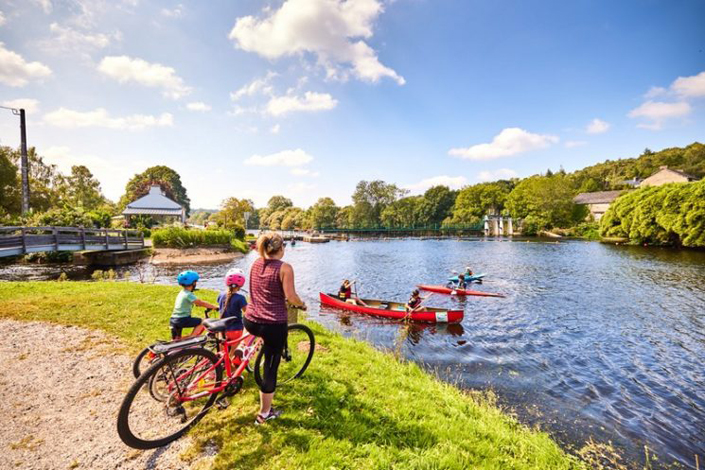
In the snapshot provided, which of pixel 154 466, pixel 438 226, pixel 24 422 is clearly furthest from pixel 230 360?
pixel 438 226

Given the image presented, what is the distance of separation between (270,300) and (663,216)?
61.8 metres

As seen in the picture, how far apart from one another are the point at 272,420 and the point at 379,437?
1638 mm

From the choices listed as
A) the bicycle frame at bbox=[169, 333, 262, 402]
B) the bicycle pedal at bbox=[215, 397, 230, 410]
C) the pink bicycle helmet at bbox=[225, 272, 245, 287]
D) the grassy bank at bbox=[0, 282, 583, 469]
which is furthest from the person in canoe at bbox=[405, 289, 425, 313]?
the bicycle pedal at bbox=[215, 397, 230, 410]

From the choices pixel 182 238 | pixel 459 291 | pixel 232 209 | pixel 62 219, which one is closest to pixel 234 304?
pixel 459 291

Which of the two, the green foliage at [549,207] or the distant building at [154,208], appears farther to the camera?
the green foliage at [549,207]

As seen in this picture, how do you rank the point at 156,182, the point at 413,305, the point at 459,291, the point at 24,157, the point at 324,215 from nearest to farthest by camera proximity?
the point at 413,305 → the point at 459,291 → the point at 24,157 → the point at 156,182 → the point at 324,215

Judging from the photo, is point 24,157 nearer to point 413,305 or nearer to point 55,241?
point 55,241

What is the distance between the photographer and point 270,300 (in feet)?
14.5

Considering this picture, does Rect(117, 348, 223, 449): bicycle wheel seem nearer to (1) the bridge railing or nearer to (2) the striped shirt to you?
(2) the striped shirt

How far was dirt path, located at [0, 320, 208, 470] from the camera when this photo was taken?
395cm

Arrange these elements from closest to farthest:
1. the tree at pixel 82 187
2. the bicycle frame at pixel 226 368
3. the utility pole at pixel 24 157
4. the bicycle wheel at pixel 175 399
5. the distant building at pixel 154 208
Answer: the bicycle wheel at pixel 175 399, the bicycle frame at pixel 226 368, the utility pole at pixel 24 157, the distant building at pixel 154 208, the tree at pixel 82 187

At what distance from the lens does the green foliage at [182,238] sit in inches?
1374

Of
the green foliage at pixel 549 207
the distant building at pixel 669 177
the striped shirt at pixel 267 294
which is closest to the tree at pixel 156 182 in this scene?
the striped shirt at pixel 267 294

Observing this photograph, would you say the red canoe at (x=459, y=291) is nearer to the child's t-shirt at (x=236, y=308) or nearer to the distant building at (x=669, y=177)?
the child's t-shirt at (x=236, y=308)
